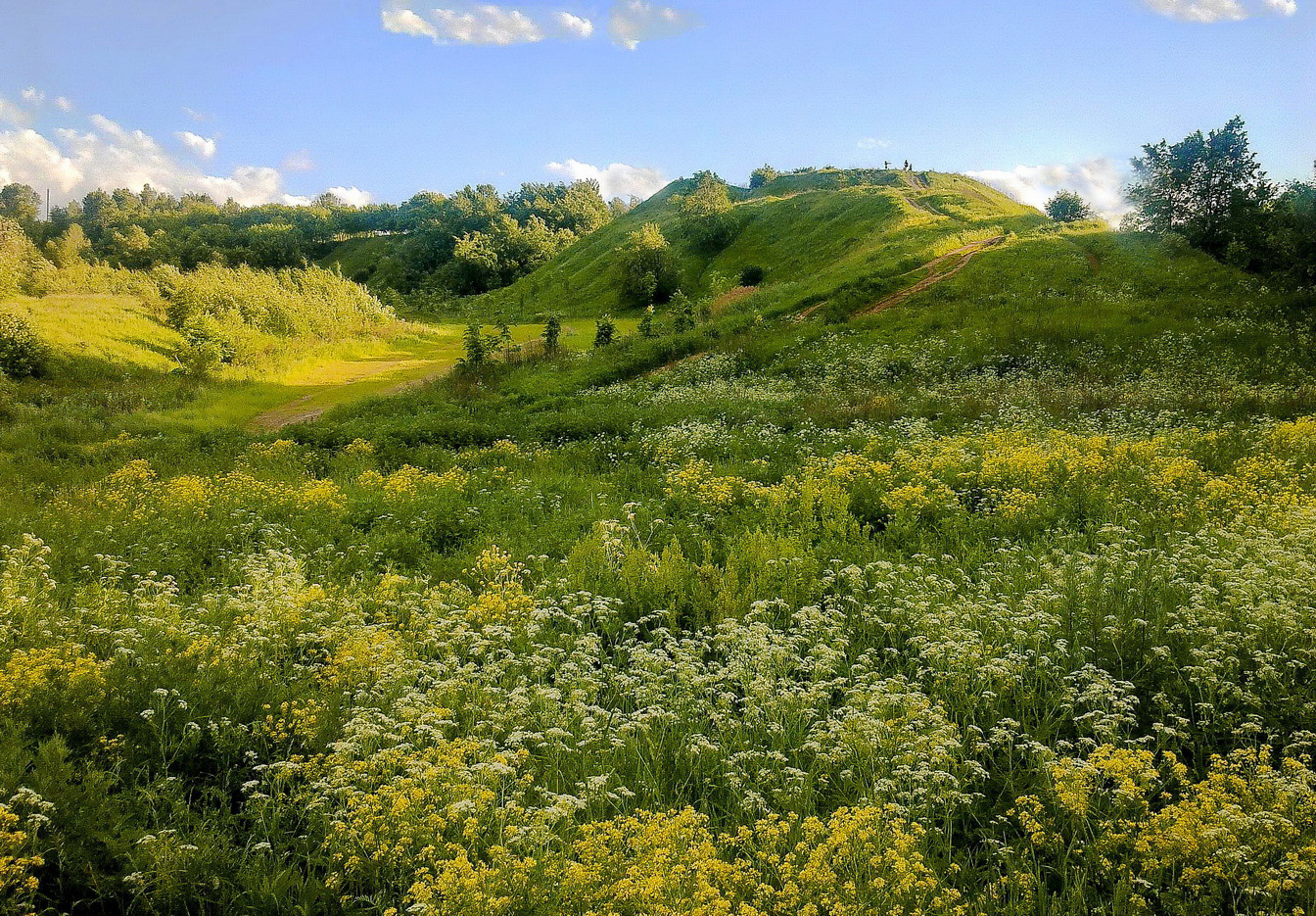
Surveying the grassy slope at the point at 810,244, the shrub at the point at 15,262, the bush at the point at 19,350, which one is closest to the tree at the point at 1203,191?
the grassy slope at the point at 810,244

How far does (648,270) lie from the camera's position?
5047 centimetres

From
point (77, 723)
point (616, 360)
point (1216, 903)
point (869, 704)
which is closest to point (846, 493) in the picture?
point (869, 704)

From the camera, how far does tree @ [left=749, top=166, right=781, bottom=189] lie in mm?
97775

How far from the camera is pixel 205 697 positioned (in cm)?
551

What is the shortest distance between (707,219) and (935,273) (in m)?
31.8

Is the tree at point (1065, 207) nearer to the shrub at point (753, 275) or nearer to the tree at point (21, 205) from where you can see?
the shrub at point (753, 275)

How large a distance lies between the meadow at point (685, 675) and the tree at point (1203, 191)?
21.0 metres

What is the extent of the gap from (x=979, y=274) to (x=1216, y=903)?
3075cm

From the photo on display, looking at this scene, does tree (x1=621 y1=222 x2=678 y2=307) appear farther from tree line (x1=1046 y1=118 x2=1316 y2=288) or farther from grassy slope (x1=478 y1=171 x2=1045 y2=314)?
tree line (x1=1046 y1=118 x2=1316 y2=288)

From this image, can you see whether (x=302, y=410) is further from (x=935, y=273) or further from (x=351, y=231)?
(x=351, y=231)

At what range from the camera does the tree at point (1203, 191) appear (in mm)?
30923

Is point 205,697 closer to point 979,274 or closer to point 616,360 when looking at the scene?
point 616,360

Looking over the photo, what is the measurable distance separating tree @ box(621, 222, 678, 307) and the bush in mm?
34741

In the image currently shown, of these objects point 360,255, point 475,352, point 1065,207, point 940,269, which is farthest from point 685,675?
point 360,255
